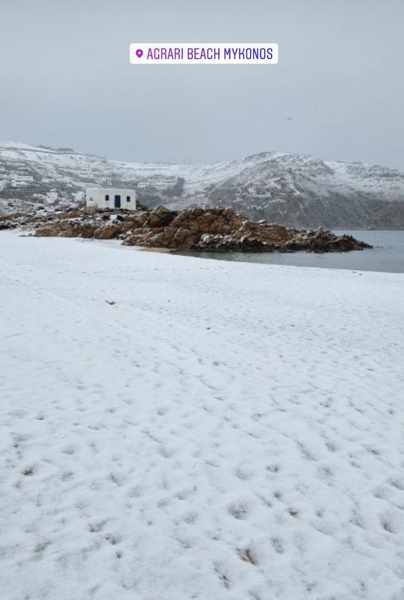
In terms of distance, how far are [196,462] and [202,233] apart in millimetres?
49640

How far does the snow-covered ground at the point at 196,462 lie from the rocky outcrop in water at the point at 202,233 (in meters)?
40.1

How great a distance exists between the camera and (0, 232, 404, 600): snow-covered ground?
128 inches

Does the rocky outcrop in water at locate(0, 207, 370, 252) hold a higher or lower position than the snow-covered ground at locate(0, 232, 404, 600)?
higher

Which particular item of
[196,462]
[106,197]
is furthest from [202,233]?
[196,462]

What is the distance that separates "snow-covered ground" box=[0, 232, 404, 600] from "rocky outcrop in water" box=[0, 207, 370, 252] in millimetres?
40061

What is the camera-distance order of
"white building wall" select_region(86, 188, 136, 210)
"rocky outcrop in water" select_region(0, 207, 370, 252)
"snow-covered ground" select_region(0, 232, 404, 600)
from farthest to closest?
"white building wall" select_region(86, 188, 136, 210) → "rocky outcrop in water" select_region(0, 207, 370, 252) → "snow-covered ground" select_region(0, 232, 404, 600)

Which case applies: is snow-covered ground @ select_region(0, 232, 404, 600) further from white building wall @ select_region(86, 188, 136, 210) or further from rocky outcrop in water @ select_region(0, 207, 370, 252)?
white building wall @ select_region(86, 188, 136, 210)

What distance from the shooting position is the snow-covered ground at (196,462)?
325 centimetres

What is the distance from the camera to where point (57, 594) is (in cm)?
295

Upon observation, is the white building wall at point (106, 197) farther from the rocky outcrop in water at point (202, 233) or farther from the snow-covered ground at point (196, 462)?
the snow-covered ground at point (196, 462)

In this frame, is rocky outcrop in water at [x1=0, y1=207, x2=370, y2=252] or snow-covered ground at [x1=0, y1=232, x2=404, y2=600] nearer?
snow-covered ground at [x1=0, y1=232, x2=404, y2=600]

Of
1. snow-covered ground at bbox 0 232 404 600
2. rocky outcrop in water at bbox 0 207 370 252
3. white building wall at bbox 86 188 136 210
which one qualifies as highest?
white building wall at bbox 86 188 136 210

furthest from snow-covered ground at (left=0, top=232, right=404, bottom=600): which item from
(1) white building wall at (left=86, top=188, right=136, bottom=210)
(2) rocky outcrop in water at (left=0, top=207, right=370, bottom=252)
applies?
(1) white building wall at (left=86, top=188, right=136, bottom=210)

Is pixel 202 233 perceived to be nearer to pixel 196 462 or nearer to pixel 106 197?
pixel 106 197
